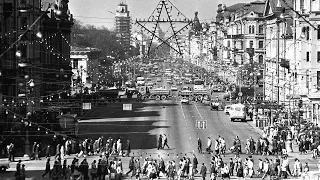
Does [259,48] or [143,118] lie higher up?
[259,48]

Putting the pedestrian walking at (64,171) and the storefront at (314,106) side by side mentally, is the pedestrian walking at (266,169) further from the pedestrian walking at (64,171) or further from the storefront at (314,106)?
the storefront at (314,106)

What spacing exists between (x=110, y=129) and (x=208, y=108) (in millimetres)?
25234

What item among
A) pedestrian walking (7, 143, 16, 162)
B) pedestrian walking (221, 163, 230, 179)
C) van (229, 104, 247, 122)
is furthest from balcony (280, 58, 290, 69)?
pedestrian walking (221, 163, 230, 179)

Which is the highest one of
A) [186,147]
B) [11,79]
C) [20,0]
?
[20,0]

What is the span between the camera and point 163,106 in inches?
4006

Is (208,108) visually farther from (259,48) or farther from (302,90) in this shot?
(259,48)

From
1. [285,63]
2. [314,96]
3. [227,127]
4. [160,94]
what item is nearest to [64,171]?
[227,127]

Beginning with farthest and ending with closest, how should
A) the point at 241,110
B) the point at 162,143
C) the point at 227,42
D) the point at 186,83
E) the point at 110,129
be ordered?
the point at 186,83, the point at 227,42, the point at 241,110, the point at 110,129, the point at 162,143

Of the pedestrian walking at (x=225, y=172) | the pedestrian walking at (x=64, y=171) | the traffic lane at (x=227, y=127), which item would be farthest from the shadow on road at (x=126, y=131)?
the pedestrian walking at (x=225, y=172)

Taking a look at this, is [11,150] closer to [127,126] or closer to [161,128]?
[161,128]

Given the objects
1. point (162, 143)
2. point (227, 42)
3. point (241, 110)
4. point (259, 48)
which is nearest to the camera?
point (162, 143)

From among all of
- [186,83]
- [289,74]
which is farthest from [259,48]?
[289,74]

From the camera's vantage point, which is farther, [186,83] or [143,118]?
[186,83]

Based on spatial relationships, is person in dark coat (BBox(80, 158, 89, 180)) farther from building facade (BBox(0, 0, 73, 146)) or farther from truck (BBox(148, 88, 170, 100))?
truck (BBox(148, 88, 170, 100))
